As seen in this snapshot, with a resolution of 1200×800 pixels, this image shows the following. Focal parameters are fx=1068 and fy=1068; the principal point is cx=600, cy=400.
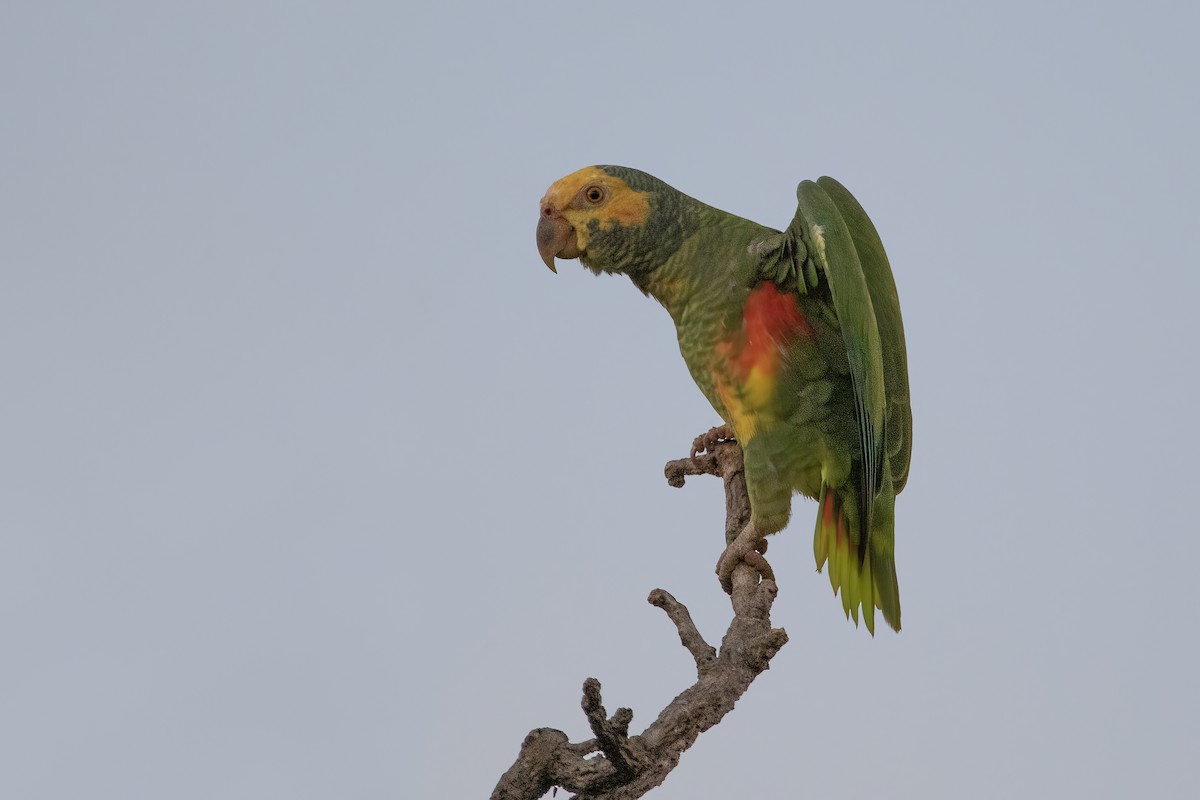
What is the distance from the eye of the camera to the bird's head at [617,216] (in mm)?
3096

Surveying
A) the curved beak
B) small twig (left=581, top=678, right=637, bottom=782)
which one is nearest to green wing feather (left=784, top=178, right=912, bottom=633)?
the curved beak

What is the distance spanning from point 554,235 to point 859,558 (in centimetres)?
129

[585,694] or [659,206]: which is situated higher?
[659,206]

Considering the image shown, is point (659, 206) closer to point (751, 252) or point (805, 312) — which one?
point (751, 252)

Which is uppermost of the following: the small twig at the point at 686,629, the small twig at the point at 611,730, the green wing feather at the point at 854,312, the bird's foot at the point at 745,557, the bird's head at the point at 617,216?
the bird's head at the point at 617,216

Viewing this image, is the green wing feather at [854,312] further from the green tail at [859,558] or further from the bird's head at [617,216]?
the bird's head at [617,216]

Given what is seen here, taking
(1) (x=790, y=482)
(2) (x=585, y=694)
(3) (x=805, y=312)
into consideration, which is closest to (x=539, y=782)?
(2) (x=585, y=694)

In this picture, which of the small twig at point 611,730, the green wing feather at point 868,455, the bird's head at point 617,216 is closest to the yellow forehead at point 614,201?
the bird's head at point 617,216

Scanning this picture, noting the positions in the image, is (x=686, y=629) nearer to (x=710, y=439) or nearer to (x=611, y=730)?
(x=611, y=730)

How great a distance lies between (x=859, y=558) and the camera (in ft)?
10.1

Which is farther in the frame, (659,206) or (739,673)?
(659,206)

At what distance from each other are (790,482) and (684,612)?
1.75 feet

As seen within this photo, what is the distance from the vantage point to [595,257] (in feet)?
10.3

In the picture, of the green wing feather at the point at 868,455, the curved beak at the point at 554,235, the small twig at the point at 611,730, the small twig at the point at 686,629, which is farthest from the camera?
the curved beak at the point at 554,235
